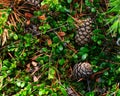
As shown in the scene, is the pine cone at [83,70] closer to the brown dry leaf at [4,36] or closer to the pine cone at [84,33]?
the pine cone at [84,33]

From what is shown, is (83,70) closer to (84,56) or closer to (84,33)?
(84,56)

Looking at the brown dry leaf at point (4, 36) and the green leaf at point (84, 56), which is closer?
the green leaf at point (84, 56)

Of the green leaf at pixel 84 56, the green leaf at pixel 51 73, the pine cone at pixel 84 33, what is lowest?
the green leaf at pixel 51 73

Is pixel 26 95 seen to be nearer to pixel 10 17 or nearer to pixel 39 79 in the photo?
pixel 39 79

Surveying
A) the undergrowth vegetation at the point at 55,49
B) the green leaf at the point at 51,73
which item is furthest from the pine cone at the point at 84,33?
the green leaf at the point at 51,73

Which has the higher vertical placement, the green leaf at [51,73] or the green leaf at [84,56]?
the green leaf at [84,56]

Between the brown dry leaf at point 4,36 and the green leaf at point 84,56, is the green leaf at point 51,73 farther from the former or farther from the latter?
the brown dry leaf at point 4,36

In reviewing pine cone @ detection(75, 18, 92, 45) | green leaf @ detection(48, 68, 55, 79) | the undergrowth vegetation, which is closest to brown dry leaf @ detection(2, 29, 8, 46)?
the undergrowth vegetation

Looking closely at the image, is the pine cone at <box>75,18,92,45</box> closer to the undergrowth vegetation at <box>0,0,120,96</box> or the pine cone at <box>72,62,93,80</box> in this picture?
the undergrowth vegetation at <box>0,0,120,96</box>
